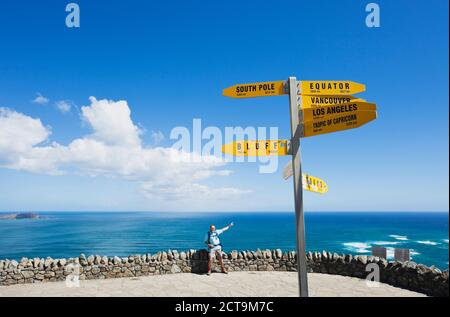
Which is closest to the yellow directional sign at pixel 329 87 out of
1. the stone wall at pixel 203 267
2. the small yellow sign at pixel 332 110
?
the small yellow sign at pixel 332 110

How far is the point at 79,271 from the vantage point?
30.8 ft

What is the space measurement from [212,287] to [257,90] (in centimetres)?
614

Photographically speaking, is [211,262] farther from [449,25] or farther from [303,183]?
[449,25]

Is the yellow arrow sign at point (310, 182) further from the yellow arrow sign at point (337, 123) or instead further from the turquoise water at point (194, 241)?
the turquoise water at point (194, 241)

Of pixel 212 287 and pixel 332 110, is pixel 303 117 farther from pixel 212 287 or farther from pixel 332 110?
pixel 212 287

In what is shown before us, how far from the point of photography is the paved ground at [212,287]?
8047 millimetres

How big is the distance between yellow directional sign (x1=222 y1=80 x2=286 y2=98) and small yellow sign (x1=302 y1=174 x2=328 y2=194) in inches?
60.0

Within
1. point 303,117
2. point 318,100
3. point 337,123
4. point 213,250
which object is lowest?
point 213,250

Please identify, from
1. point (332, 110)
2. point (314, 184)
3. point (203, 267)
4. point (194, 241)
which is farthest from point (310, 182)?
point (194, 241)

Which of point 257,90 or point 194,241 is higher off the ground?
point 257,90

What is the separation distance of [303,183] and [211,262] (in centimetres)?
649

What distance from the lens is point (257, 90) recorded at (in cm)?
527

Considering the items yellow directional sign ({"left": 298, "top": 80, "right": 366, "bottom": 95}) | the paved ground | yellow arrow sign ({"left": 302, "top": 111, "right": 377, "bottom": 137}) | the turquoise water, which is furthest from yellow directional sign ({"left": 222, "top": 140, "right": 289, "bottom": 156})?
the turquoise water
